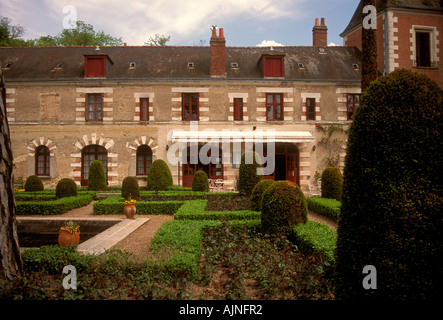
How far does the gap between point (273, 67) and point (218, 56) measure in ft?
10.6

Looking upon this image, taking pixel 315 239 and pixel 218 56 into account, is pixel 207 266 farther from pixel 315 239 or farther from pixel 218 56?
pixel 218 56

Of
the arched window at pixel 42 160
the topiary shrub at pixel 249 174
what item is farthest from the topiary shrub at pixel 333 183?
the arched window at pixel 42 160

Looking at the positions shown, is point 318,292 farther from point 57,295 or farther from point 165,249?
point 57,295

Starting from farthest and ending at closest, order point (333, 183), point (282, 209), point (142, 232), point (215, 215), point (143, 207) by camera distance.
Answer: point (333, 183) < point (143, 207) < point (215, 215) < point (142, 232) < point (282, 209)

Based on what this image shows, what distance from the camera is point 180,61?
18578mm

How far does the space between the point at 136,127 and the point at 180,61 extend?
16.5 feet

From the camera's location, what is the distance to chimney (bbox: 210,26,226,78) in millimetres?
17234

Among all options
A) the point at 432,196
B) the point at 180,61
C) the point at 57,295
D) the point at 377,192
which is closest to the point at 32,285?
the point at 57,295

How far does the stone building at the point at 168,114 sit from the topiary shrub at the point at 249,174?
5.56m

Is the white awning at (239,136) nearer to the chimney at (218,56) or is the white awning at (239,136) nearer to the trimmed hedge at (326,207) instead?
the chimney at (218,56)

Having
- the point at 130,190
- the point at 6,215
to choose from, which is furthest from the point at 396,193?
the point at 130,190

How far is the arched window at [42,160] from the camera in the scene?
17172mm

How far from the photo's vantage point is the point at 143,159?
1728cm
